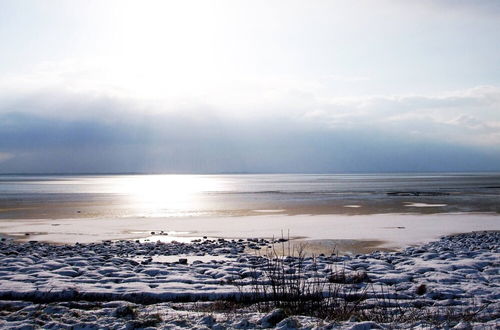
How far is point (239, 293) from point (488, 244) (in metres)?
11.6

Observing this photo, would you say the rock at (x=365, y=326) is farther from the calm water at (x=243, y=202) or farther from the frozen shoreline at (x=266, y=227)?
the calm water at (x=243, y=202)

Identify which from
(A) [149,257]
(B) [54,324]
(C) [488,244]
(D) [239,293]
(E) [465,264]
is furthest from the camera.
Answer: (C) [488,244]

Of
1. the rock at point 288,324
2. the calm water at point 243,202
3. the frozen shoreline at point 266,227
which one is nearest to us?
the rock at point 288,324

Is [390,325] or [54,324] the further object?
[54,324]

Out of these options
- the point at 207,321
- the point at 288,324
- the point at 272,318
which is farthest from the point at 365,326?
the point at 207,321

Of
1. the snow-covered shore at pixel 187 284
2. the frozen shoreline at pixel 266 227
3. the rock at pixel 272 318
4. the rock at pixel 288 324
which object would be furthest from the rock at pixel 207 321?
the frozen shoreline at pixel 266 227

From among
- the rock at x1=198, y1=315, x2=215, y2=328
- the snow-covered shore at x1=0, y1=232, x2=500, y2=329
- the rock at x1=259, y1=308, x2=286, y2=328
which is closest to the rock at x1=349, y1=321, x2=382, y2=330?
the snow-covered shore at x1=0, y1=232, x2=500, y2=329

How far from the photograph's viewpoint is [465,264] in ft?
39.6

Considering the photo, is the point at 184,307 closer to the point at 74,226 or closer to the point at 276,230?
the point at 276,230

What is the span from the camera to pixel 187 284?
10406mm

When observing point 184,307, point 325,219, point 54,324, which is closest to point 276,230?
point 325,219

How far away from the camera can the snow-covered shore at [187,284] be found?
741 cm

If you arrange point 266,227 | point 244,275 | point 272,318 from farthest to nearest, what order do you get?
1. point 266,227
2. point 244,275
3. point 272,318

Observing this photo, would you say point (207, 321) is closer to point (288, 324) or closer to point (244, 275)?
point (288, 324)
